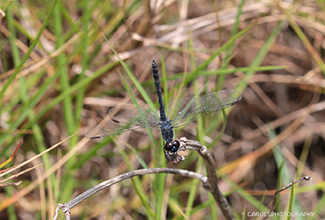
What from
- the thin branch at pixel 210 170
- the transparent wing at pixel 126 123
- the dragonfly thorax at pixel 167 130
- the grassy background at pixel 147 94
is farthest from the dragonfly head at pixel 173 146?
the grassy background at pixel 147 94

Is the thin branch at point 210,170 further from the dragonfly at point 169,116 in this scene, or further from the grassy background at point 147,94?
the grassy background at point 147,94

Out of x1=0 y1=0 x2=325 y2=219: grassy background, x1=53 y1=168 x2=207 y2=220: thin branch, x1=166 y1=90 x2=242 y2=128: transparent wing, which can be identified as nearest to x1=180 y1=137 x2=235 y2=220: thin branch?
x1=53 y1=168 x2=207 y2=220: thin branch

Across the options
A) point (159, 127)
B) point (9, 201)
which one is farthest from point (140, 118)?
point (9, 201)

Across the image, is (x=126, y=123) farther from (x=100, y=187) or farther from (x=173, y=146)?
(x=100, y=187)

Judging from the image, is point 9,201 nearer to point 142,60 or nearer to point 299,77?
point 142,60

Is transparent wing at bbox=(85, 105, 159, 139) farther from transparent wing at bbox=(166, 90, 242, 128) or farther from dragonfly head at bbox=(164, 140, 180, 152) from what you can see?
dragonfly head at bbox=(164, 140, 180, 152)
